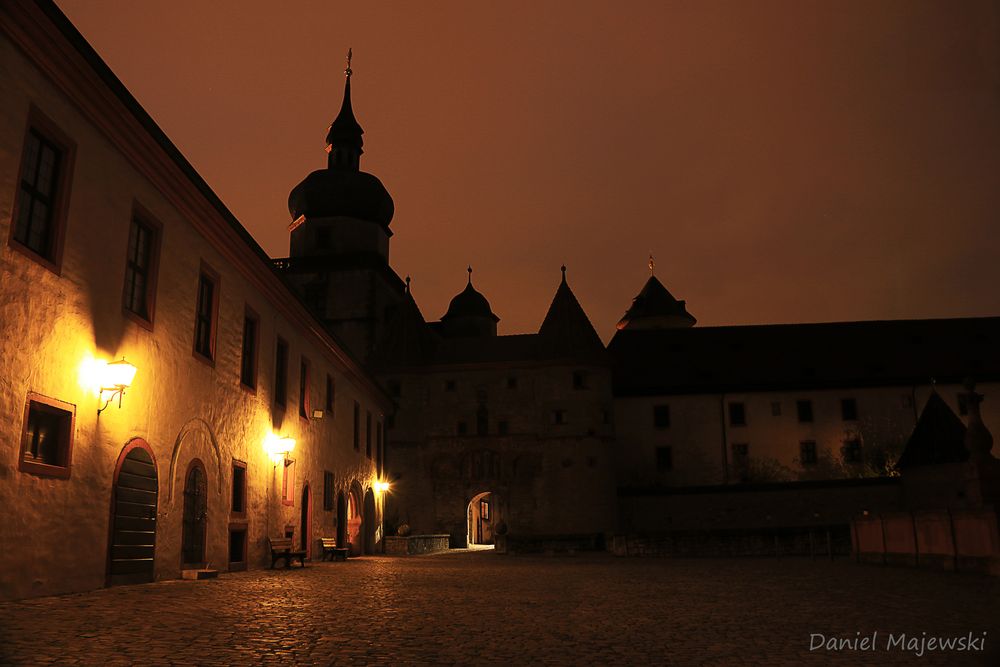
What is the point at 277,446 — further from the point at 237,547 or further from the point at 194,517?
the point at 194,517

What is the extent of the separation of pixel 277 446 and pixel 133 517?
759cm

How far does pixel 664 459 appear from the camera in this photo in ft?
171

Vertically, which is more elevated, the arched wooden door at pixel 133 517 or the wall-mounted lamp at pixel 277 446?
the wall-mounted lamp at pixel 277 446

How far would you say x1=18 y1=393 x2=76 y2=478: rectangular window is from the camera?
10086mm

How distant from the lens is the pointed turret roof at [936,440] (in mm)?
40562

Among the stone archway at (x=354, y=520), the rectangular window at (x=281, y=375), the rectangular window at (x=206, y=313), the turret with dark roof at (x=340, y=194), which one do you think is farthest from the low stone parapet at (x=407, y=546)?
the turret with dark roof at (x=340, y=194)

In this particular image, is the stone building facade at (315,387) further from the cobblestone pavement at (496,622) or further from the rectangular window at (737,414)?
the cobblestone pavement at (496,622)

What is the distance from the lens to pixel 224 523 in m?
17.0

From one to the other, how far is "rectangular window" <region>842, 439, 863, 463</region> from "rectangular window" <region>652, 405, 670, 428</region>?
10770 mm

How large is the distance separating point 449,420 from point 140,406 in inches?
1472

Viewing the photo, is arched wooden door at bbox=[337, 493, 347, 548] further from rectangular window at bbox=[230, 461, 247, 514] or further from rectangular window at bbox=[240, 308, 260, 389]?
rectangular window at bbox=[230, 461, 247, 514]

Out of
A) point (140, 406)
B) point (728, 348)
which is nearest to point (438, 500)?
point (728, 348)

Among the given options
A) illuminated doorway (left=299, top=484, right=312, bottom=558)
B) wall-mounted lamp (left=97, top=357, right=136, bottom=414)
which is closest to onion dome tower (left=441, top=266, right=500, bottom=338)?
illuminated doorway (left=299, top=484, right=312, bottom=558)

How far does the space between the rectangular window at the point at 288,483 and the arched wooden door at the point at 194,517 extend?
5382 mm
